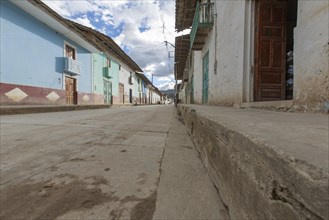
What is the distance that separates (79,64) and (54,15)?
4.73 m

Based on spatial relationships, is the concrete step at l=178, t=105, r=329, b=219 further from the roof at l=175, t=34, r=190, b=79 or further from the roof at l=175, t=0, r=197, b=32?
the roof at l=175, t=34, r=190, b=79

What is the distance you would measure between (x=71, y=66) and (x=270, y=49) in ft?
39.8

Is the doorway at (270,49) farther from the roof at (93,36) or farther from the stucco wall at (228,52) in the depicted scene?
the roof at (93,36)

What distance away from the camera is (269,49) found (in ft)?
18.1

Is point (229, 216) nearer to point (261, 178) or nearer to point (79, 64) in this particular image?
point (261, 178)

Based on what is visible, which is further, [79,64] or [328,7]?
[79,64]

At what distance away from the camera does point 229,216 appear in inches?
53.5

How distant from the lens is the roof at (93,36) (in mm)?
10870

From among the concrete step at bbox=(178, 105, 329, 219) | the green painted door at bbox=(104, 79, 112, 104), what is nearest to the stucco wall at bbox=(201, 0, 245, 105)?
the concrete step at bbox=(178, 105, 329, 219)

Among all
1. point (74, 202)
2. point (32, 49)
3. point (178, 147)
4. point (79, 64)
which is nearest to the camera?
point (74, 202)

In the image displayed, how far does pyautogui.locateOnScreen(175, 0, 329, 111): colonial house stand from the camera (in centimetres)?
301

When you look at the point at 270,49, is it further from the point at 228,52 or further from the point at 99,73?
the point at 99,73

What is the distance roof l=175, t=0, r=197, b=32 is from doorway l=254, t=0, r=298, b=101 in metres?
7.01

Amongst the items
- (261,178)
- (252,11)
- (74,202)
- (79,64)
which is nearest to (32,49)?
(79,64)
